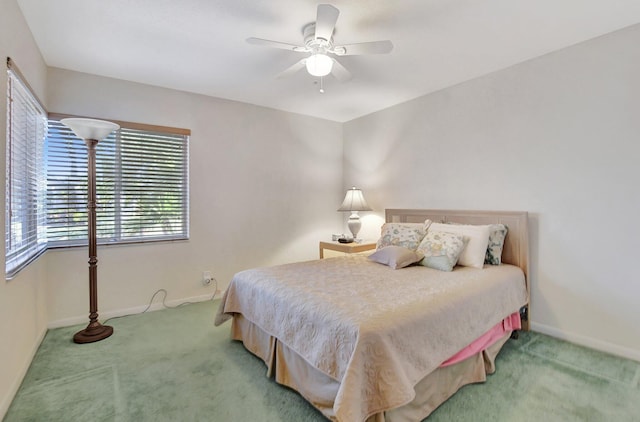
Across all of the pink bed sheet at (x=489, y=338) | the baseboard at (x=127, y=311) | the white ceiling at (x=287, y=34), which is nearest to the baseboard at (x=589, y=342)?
the pink bed sheet at (x=489, y=338)

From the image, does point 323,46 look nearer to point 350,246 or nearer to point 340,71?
point 340,71

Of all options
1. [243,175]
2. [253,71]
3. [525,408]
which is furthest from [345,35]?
[525,408]

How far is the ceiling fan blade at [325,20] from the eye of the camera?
5.49ft

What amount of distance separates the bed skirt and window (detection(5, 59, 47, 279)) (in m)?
1.64

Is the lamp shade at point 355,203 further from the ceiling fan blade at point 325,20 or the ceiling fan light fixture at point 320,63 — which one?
the ceiling fan blade at point 325,20

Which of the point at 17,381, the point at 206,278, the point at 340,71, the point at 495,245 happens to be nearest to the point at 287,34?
the point at 340,71

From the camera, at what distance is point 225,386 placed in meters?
1.90

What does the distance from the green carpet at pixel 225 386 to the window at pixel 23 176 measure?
30.7 inches

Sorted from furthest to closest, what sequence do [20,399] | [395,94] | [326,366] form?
[395,94] < [20,399] < [326,366]

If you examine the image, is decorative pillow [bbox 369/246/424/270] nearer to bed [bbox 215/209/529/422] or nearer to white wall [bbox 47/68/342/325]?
bed [bbox 215/209/529/422]

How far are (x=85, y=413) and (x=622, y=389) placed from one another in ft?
10.5

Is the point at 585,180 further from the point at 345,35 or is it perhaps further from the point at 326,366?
the point at 326,366

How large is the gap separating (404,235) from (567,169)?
1431mm

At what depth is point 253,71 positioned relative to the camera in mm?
2887
